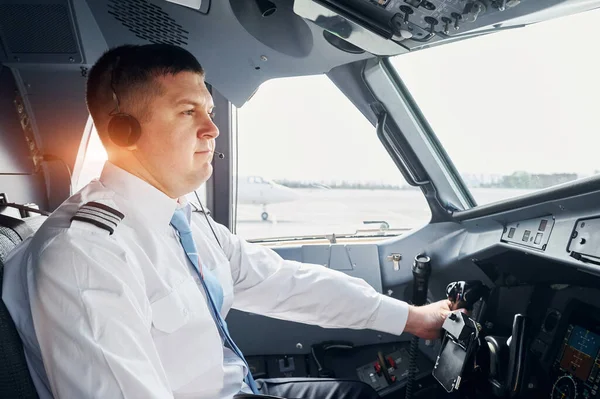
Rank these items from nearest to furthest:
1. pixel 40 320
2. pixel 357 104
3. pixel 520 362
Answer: pixel 40 320
pixel 520 362
pixel 357 104

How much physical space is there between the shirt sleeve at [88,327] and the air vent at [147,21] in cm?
90

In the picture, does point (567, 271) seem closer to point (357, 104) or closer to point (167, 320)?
point (357, 104)

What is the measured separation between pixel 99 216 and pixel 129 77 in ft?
1.34

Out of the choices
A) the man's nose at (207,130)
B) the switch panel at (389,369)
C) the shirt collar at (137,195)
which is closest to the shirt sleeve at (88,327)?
the shirt collar at (137,195)

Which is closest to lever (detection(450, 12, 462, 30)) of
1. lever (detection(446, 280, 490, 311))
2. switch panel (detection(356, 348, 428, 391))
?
lever (detection(446, 280, 490, 311))

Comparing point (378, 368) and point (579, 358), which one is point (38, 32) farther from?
point (579, 358)

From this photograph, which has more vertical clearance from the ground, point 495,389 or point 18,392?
point 18,392

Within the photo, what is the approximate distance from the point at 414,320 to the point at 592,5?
106cm

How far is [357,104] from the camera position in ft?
6.57

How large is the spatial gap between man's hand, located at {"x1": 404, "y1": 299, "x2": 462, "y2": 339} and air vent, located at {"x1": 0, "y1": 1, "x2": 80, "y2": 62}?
159cm

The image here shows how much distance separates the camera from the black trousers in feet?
5.02

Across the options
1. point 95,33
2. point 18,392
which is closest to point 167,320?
point 18,392

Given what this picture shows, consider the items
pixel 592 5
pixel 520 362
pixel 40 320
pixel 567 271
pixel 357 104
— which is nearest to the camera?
pixel 40 320

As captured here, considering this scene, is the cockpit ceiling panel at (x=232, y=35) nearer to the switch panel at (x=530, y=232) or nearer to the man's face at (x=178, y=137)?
the man's face at (x=178, y=137)
